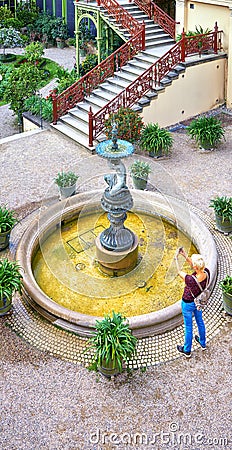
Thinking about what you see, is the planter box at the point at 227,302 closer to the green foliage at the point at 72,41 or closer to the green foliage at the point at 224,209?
the green foliage at the point at 224,209

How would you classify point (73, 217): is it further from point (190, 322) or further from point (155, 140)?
point (190, 322)

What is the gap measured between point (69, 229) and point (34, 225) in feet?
2.92

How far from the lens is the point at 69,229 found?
10.5 metres

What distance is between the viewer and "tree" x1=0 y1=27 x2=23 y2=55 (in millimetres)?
25391

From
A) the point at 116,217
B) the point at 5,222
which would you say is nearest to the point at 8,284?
the point at 5,222

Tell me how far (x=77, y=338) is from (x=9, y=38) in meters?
21.4

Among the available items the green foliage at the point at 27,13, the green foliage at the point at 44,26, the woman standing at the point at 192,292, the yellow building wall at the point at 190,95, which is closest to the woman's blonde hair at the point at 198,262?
the woman standing at the point at 192,292

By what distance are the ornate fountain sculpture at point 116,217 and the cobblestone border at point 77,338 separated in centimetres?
166

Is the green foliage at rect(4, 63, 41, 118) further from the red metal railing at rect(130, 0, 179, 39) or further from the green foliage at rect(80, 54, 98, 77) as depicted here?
the red metal railing at rect(130, 0, 179, 39)

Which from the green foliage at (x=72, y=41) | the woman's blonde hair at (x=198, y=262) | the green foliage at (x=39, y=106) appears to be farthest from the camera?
the green foliage at (x=72, y=41)

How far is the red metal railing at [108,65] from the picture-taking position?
618 inches

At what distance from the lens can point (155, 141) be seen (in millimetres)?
13211

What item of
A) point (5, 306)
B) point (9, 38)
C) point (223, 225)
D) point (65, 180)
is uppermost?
point (9, 38)

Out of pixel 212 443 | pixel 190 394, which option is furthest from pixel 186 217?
pixel 212 443
